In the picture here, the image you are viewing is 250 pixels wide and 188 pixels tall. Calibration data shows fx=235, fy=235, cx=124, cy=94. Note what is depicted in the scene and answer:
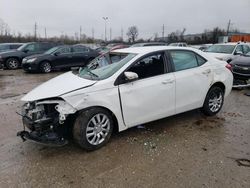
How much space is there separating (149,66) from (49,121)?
193 cm

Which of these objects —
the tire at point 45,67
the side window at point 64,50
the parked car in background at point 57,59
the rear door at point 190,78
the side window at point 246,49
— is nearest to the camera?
the rear door at point 190,78

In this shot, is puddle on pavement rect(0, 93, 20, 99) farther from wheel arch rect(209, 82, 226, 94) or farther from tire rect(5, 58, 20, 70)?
tire rect(5, 58, 20, 70)

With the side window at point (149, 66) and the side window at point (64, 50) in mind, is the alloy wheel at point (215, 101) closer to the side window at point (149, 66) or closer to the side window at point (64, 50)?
the side window at point (149, 66)

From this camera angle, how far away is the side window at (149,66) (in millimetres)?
4027

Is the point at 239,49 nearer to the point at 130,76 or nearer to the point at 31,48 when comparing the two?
the point at 130,76

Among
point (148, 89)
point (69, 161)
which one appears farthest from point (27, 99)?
point (148, 89)

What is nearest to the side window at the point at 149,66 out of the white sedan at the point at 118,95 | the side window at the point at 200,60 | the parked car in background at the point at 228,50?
the white sedan at the point at 118,95

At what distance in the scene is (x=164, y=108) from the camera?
4.25 meters

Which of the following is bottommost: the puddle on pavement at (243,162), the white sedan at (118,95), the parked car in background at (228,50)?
the puddle on pavement at (243,162)

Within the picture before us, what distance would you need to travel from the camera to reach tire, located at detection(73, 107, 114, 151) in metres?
3.46

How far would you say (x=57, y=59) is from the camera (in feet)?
42.5

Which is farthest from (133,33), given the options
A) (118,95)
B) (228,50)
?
(118,95)

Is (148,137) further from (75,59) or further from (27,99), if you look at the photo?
(75,59)

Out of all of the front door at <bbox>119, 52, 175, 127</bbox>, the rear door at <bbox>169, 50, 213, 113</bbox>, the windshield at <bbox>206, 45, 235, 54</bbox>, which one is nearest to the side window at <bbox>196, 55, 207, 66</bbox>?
the rear door at <bbox>169, 50, 213, 113</bbox>
